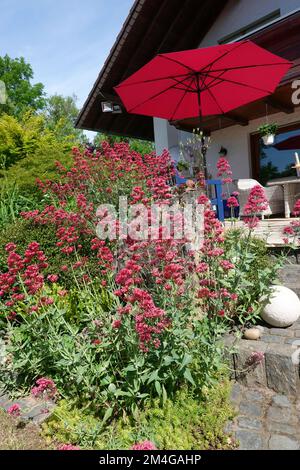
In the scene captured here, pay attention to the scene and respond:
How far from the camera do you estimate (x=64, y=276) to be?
12.2 ft

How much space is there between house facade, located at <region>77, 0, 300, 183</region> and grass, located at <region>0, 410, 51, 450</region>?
272 inches

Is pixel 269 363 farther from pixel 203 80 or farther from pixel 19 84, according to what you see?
pixel 19 84

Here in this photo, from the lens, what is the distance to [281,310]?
3.12 meters

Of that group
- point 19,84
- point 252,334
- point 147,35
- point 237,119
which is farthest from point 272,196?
point 19,84

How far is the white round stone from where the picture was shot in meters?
3.12

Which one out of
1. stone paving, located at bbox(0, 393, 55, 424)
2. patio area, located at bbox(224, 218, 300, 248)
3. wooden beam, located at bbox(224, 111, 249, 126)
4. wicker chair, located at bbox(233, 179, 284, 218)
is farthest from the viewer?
wooden beam, located at bbox(224, 111, 249, 126)

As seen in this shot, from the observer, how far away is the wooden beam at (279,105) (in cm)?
672

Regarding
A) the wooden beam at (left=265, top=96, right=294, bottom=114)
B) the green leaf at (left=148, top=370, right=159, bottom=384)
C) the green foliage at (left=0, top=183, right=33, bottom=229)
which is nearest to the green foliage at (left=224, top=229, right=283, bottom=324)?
the green leaf at (left=148, top=370, right=159, bottom=384)

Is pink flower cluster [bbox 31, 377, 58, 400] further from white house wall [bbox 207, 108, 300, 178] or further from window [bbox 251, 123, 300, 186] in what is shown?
window [bbox 251, 123, 300, 186]

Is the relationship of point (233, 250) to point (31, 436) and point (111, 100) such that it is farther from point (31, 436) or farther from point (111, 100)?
point (111, 100)

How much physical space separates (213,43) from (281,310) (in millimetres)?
8282

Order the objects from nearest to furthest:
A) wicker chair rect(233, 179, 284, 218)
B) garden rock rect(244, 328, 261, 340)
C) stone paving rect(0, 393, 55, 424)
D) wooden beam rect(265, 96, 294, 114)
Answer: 1. stone paving rect(0, 393, 55, 424)
2. garden rock rect(244, 328, 261, 340)
3. wicker chair rect(233, 179, 284, 218)
4. wooden beam rect(265, 96, 294, 114)

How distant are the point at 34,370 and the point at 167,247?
1.60m
